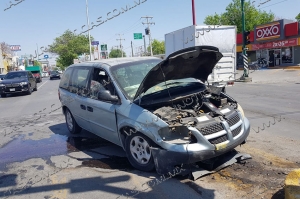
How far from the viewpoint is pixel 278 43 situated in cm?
3097

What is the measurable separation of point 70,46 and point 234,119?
50.3m

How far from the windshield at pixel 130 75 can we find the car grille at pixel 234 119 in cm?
154

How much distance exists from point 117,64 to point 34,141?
9.94 ft

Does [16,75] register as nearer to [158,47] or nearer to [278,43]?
[278,43]

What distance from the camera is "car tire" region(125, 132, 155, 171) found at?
13.3 feet

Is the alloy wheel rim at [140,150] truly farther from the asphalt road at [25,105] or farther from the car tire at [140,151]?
the asphalt road at [25,105]

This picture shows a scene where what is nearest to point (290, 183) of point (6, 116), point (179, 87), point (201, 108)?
point (201, 108)

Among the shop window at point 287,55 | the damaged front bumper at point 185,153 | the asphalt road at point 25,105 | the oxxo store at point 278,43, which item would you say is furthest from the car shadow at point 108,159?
the shop window at point 287,55

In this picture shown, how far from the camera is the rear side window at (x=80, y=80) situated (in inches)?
222

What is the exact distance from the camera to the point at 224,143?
12.4ft

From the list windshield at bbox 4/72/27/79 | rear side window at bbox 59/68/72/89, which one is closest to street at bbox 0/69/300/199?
rear side window at bbox 59/68/72/89

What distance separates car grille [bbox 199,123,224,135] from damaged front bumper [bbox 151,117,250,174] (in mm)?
129

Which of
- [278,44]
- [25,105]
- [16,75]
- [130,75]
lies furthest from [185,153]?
[278,44]

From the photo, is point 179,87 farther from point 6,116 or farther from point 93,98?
point 6,116
